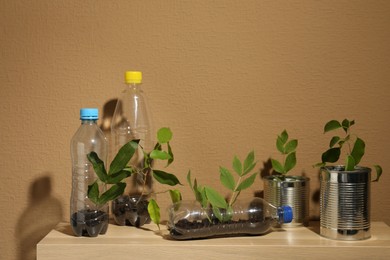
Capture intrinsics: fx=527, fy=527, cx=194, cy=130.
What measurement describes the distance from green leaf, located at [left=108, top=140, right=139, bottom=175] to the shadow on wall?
0.96ft

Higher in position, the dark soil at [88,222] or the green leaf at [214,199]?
the green leaf at [214,199]

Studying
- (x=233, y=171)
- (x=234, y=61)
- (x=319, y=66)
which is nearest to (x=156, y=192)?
(x=233, y=171)

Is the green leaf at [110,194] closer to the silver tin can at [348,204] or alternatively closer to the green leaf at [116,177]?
the green leaf at [116,177]

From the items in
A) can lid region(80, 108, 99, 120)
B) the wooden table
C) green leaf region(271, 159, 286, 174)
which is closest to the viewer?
the wooden table

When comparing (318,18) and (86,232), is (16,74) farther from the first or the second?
(318,18)

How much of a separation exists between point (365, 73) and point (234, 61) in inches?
13.0

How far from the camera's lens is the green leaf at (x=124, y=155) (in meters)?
1.12

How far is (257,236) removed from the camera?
3.79ft

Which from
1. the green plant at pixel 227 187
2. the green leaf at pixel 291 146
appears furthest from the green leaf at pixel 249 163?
the green leaf at pixel 291 146

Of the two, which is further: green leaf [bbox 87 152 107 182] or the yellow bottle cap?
the yellow bottle cap

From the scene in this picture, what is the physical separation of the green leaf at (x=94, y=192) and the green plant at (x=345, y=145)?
0.52 meters

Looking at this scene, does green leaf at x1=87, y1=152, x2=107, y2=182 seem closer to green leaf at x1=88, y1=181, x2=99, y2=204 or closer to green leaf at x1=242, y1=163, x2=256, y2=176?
green leaf at x1=88, y1=181, x2=99, y2=204

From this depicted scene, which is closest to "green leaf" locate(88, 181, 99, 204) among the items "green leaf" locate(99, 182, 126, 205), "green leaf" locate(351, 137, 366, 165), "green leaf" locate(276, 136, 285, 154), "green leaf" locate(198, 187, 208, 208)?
"green leaf" locate(99, 182, 126, 205)

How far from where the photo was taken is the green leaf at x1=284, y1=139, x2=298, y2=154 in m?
1.27
